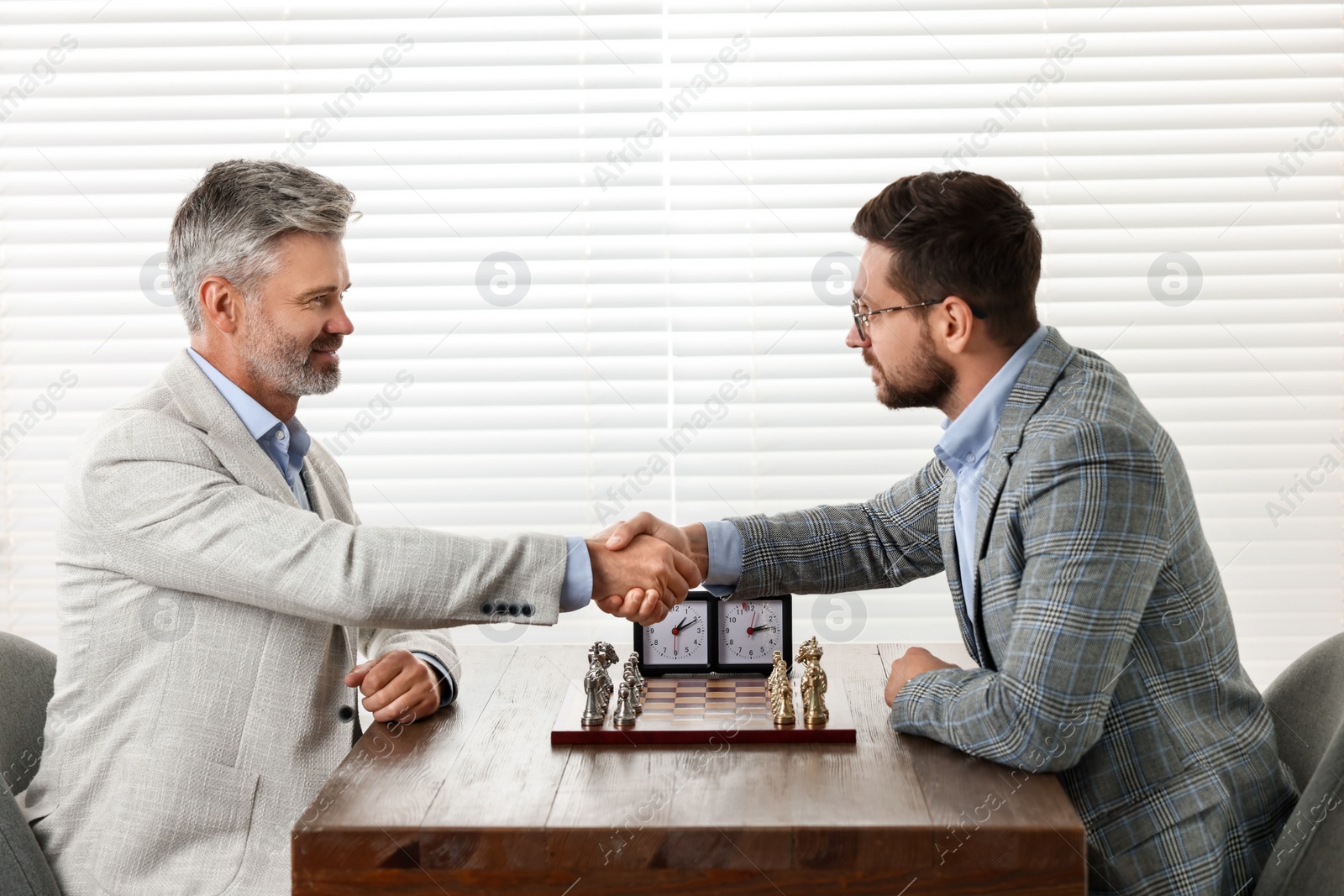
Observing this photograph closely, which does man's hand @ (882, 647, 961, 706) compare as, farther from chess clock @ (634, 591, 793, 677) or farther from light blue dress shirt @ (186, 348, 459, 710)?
light blue dress shirt @ (186, 348, 459, 710)

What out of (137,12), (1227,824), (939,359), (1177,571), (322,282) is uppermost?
(137,12)

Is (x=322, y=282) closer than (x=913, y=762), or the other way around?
(x=913, y=762)

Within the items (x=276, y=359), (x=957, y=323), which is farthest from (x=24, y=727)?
(x=957, y=323)

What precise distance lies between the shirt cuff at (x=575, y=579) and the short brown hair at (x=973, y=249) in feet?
2.15

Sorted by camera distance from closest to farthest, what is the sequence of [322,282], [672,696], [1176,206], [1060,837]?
[1060,837] → [672,696] → [322,282] → [1176,206]

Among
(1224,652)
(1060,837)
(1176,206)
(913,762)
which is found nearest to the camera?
(1060,837)

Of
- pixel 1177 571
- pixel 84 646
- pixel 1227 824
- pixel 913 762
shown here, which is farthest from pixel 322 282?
pixel 1227 824

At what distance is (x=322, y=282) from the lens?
2047 millimetres

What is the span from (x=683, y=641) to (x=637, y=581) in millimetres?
171

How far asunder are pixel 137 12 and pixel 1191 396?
8.69 ft

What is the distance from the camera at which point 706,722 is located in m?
1.77

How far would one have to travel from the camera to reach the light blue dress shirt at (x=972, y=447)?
1871 millimetres

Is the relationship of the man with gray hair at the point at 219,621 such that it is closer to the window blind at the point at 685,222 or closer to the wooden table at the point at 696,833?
the wooden table at the point at 696,833

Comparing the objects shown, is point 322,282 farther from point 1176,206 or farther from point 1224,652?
point 1176,206
